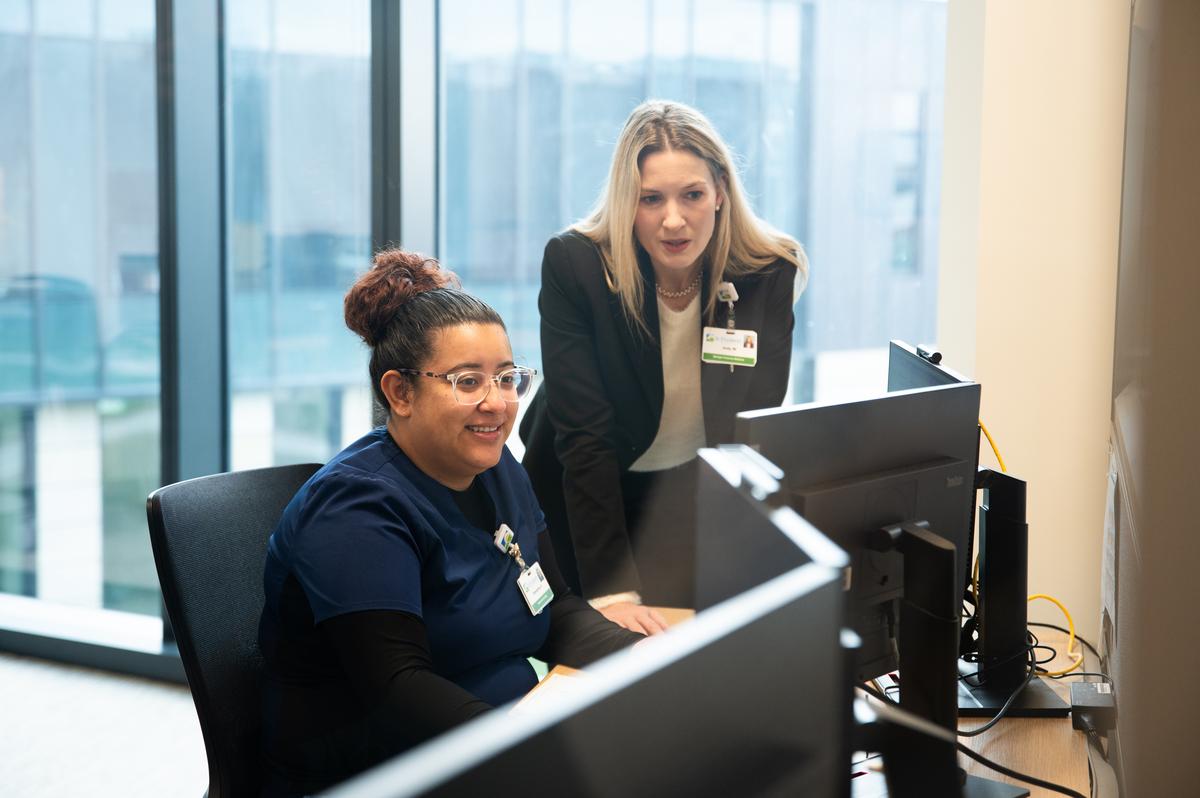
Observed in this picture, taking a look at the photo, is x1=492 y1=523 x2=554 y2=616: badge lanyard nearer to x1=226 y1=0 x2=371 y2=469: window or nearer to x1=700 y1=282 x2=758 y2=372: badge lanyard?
x1=700 y1=282 x2=758 y2=372: badge lanyard

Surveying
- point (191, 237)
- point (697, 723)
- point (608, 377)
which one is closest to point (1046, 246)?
point (608, 377)

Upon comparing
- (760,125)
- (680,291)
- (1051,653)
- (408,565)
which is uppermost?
(760,125)

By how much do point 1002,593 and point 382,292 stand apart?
3.41 ft

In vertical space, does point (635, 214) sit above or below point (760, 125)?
below

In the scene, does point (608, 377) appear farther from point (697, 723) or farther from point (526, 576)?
point (697, 723)

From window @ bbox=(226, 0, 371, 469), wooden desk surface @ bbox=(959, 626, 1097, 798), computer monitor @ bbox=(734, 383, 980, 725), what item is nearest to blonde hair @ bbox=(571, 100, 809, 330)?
computer monitor @ bbox=(734, 383, 980, 725)

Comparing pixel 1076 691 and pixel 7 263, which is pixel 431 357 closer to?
pixel 1076 691

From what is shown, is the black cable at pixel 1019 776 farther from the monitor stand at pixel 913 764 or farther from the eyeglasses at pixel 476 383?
the eyeglasses at pixel 476 383

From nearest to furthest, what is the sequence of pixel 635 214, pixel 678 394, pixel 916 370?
pixel 916 370 → pixel 635 214 → pixel 678 394

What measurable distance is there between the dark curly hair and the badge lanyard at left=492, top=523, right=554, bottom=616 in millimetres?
265

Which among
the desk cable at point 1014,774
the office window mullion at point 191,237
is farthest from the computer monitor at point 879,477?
the office window mullion at point 191,237

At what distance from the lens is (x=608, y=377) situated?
83.7 inches

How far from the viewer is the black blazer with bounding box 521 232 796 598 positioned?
2.07 metres

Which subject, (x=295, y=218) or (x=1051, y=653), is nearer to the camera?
(x=1051, y=653)
